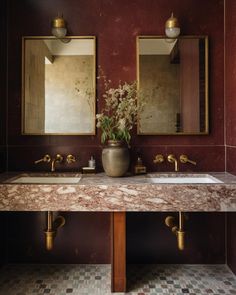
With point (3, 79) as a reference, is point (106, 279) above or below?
below

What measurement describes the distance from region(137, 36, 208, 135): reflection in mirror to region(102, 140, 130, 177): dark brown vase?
0.32m

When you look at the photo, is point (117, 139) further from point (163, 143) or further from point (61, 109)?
point (61, 109)

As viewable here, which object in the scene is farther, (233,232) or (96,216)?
(96,216)

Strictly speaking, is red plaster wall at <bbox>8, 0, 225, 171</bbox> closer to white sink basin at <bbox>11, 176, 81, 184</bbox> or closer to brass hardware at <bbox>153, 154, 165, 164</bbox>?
brass hardware at <bbox>153, 154, 165, 164</bbox>

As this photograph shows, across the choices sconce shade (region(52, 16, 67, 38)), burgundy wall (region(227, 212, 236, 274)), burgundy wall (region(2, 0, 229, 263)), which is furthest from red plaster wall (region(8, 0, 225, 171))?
burgundy wall (region(227, 212, 236, 274))

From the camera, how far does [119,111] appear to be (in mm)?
2102

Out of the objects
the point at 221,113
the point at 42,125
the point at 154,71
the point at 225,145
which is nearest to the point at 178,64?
the point at 154,71

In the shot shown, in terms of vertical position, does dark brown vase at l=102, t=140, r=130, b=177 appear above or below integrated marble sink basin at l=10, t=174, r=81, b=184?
above

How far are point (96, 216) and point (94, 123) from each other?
2.63 feet

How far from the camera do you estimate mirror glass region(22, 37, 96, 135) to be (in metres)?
2.23

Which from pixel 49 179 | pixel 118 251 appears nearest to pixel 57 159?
pixel 49 179

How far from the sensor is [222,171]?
2240 millimetres

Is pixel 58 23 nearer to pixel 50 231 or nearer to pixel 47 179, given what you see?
pixel 47 179

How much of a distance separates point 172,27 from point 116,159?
1161 millimetres
